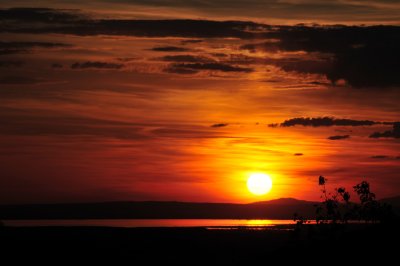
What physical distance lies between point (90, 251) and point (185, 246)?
15621 millimetres

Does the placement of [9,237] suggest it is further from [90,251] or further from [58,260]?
[58,260]

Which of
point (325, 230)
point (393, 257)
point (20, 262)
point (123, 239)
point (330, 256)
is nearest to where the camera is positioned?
point (393, 257)

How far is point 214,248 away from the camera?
81625 millimetres

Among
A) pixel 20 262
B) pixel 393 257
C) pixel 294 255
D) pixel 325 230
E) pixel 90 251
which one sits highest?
pixel 90 251

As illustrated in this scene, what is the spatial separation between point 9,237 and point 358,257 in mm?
58231

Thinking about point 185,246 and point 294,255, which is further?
point 185,246

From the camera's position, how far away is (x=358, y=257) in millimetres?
34750

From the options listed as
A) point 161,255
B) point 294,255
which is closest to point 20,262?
point 161,255

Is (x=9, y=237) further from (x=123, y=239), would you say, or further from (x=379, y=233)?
(x=379, y=233)

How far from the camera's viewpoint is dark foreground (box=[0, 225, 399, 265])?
36.2 m

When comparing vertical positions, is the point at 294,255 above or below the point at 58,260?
below

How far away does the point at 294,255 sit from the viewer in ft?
125

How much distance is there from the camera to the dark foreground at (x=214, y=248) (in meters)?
36.2

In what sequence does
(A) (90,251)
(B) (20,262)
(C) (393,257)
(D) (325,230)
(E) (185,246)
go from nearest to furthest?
1. (C) (393,257)
2. (D) (325,230)
3. (B) (20,262)
4. (A) (90,251)
5. (E) (185,246)
